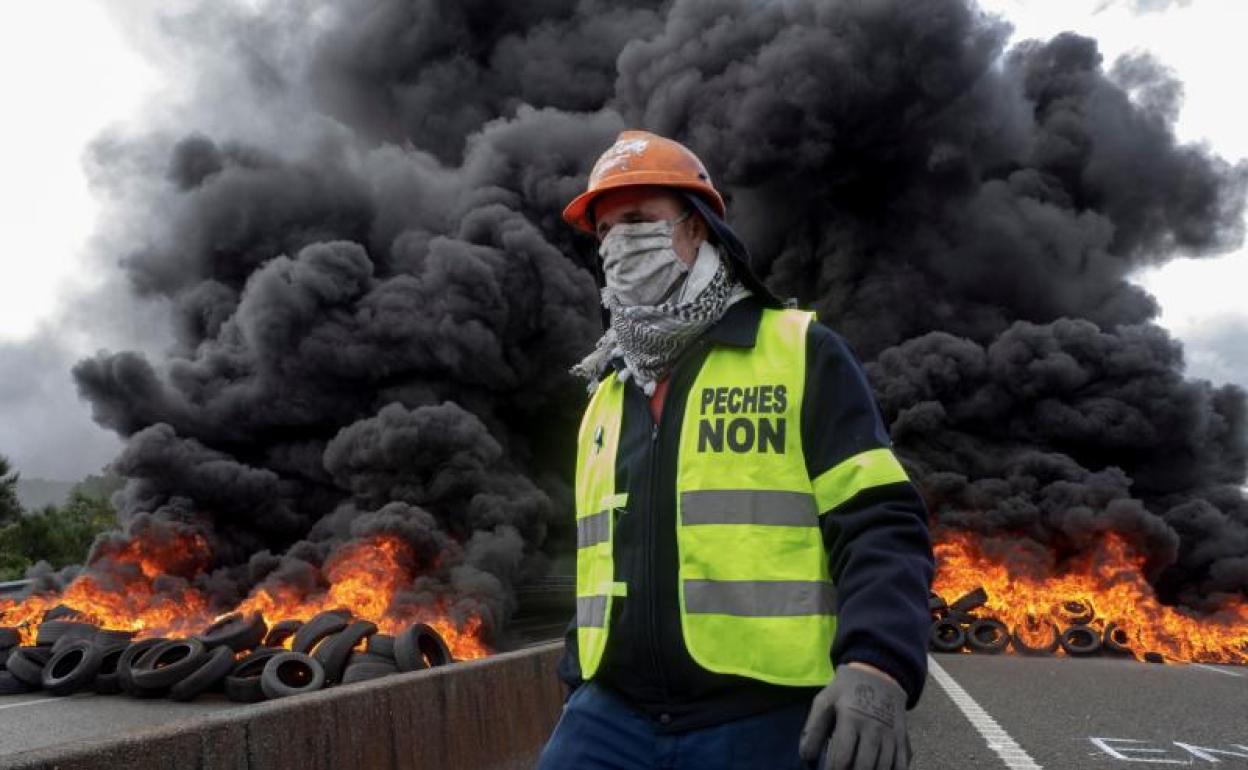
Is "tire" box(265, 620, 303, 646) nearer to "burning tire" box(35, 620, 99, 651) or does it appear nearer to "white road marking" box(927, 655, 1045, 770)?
"burning tire" box(35, 620, 99, 651)

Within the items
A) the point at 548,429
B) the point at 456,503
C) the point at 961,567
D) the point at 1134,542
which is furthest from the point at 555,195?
the point at 1134,542

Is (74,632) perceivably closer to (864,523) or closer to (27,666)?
(27,666)

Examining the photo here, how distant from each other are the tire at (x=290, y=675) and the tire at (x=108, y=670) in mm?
Result: 2340

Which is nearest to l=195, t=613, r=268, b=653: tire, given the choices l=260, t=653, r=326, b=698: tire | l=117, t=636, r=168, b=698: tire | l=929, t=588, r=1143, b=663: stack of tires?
l=117, t=636, r=168, b=698: tire

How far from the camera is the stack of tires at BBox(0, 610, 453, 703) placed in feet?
34.6

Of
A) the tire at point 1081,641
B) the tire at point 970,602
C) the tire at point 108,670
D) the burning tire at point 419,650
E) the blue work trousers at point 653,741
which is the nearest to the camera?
the blue work trousers at point 653,741

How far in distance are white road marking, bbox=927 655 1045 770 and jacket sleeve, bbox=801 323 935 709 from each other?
2.63 meters

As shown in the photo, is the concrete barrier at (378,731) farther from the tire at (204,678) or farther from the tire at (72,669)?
the tire at (72,669)

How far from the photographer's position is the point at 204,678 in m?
11.2

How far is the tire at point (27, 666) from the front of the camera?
12.6m

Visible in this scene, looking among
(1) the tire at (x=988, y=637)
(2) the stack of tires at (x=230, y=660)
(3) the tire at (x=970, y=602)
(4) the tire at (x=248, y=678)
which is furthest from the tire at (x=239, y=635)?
(3) the tire at (x=970, y=602)

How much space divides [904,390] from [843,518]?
84.1ft

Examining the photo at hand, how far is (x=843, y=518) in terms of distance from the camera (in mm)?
→ 1771

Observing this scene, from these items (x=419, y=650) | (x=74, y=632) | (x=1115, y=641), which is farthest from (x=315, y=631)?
(x=1115, y=641)
